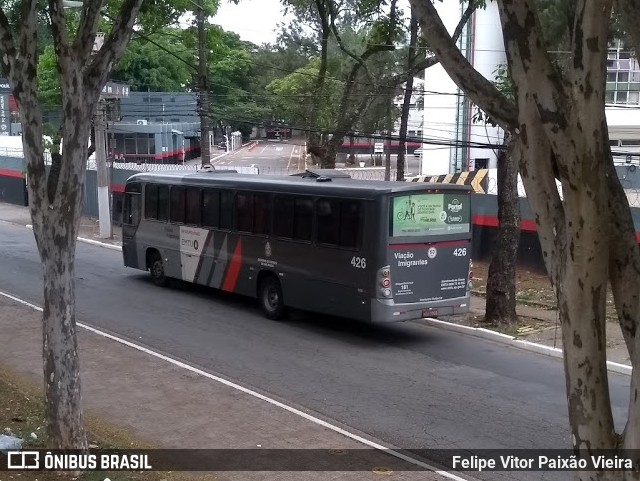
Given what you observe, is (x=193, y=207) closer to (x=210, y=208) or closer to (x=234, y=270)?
(x=210, y=208)

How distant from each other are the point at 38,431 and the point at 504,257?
31.9 ft

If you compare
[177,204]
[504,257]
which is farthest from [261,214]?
[504,257]

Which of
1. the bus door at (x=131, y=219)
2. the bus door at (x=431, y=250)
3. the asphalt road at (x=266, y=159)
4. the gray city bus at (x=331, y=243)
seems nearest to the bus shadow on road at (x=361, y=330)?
the gray city bus at (x=331, y=243)

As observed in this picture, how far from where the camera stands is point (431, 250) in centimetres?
1420

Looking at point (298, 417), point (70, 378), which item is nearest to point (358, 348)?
point (298, 417)

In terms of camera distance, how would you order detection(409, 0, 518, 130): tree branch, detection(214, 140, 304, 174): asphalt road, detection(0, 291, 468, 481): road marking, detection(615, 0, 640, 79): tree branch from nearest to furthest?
detection(615, 0, 640, 79): tree branch
detection(409, 0, 518, 130): tree branch
detection(0, 291, 468, 481): road marking
detection(214, 140, 304, 174): asphalt road

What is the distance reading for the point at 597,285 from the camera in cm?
375

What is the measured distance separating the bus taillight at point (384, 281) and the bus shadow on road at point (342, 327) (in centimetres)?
106

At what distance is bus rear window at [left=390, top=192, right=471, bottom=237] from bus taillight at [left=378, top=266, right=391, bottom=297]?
23.5 inches

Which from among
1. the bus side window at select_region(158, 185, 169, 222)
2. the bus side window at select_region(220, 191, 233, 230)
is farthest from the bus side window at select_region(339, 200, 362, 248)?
the bus side window at select_region(158, 185, 169, 222)

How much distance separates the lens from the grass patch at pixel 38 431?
705 centimetres

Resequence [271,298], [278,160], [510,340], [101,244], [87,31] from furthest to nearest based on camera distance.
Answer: [278,160]
[101,244]
[271,298]
[510,340]
[87,31]

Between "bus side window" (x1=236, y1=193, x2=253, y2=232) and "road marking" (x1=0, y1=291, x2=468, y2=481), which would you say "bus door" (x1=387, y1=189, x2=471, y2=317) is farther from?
"bus side window" (x1=236, y1=193, x2=253, y2=232)

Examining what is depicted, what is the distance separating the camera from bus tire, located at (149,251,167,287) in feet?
64.7
